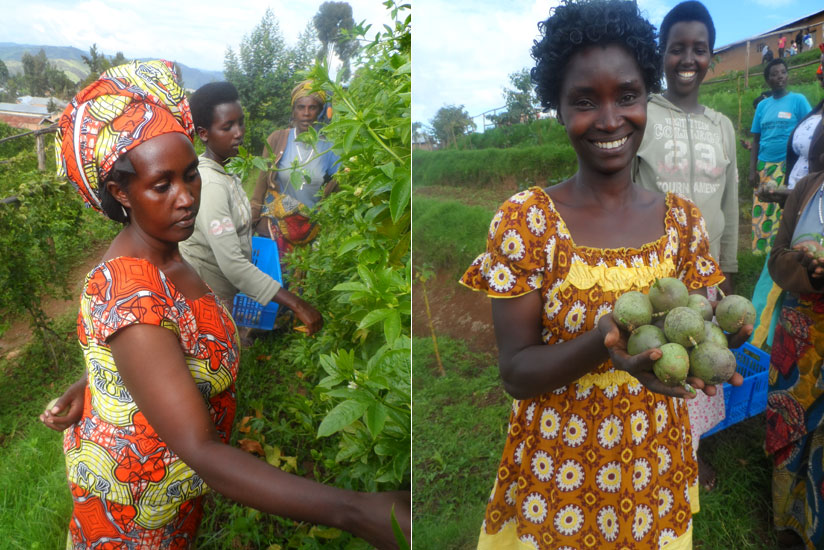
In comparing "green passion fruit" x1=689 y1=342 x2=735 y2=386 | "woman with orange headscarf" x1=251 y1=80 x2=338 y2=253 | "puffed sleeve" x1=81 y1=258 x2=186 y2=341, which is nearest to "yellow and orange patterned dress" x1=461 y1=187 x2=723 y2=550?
"green passion fruit" x1=689 y1=342 x2=735 y2=386

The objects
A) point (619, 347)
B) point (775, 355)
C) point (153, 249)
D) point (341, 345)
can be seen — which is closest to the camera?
point (619, 347)

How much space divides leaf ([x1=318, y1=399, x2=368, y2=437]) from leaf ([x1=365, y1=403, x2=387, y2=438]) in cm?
2

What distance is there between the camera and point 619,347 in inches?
39.8

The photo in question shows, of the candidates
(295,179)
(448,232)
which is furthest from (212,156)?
(448,232)

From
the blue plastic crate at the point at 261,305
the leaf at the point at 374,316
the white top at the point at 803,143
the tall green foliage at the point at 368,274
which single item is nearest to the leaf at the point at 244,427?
the tall green foliage at the point at 368,274

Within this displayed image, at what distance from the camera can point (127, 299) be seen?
1342 mm

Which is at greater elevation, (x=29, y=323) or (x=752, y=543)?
(x=29, y=323)

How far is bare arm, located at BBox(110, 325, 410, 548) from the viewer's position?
119 cm

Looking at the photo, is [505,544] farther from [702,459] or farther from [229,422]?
[229,422]

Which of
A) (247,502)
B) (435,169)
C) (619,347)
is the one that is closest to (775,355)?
(619,347)

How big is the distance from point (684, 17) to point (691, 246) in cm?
44

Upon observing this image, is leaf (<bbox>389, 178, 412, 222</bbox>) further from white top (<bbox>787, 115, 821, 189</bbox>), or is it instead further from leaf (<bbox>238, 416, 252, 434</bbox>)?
leaf (<bbox>238, 416, 252, 434</bbox>)

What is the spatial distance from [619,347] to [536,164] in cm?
45

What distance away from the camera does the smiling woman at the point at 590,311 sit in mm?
1113
